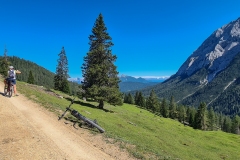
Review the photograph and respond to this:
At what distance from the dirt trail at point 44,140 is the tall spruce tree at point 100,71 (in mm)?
21132

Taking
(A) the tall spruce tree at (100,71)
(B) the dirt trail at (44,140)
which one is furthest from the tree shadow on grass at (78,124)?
(A) the tall spruce tree at (100,71)

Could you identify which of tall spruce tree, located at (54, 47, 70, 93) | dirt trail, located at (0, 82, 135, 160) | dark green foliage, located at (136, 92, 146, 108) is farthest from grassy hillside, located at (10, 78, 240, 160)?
dark green foliage, located at (136, 92, 146, 108)

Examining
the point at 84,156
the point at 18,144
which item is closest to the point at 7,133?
the point at 18,144

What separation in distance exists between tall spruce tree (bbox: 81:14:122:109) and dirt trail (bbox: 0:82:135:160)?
21.1m

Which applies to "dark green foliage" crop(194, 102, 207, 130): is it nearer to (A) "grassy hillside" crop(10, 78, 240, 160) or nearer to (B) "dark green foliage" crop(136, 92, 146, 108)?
(B) "dark green foliage" crop(136, 92, 146, 108)

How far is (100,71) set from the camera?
40.8 m

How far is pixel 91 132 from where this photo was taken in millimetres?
17688

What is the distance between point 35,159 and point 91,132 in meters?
6.96

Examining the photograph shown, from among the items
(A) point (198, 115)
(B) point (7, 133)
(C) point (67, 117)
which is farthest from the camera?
(A) point (198, 115)

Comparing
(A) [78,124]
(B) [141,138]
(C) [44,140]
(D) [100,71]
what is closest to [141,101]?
(D) [100,71]

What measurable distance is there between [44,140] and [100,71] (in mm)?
27846

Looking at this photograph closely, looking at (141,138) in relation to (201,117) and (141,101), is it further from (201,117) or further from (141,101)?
(141,101)

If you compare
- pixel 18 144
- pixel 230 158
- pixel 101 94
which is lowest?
pixel 230 158

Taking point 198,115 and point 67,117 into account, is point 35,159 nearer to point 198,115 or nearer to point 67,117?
point 67,117
